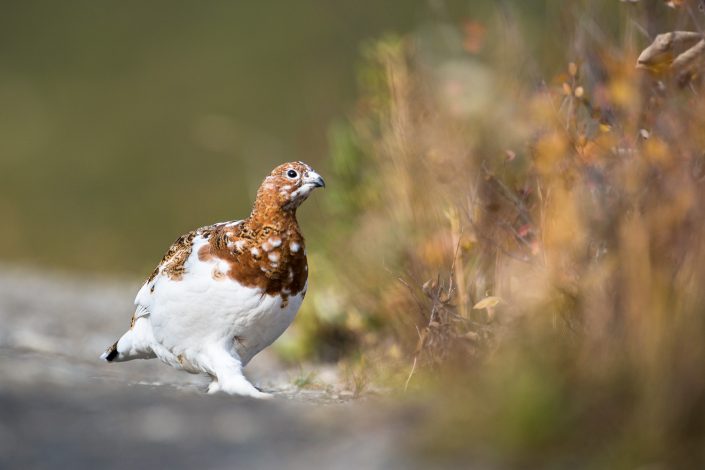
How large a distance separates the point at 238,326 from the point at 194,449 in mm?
1006

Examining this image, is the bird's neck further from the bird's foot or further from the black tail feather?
the black tail feather

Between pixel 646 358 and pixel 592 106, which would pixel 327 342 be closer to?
pixel 592 106

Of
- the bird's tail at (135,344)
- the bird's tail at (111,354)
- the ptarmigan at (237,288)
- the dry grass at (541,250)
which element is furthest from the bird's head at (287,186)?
the bird's tail at (111,354)

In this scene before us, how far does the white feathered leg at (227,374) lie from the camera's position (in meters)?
3.18

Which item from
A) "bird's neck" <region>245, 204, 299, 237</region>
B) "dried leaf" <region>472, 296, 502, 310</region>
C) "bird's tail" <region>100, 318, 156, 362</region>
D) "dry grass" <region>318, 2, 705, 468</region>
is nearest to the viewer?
"dry grass" <region>318, 2, 705, 468</region>

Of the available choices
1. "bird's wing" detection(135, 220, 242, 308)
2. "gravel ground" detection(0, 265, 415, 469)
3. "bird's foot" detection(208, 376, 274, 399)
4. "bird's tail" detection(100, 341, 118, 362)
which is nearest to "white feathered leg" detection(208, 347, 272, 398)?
"bird's foot" detection(208, 376, 274, 399)

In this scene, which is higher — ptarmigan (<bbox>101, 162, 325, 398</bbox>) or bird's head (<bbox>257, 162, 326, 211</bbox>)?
bird's head (<bbox>257, 162, 326, 211</bbox>)

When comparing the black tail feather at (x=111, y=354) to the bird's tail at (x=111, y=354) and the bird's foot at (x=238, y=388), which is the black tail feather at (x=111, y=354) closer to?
the bird's tail at (x=111, y=354)

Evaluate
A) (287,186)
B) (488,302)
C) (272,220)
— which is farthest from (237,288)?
(488,302)

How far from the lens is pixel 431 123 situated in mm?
3695

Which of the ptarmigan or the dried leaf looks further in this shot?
the ptarmigan

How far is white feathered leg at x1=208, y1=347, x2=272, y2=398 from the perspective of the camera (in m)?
3.18

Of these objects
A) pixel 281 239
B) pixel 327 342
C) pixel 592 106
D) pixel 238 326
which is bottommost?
pixel 327 342

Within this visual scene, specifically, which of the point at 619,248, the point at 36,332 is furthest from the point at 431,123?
the point at 36,332
